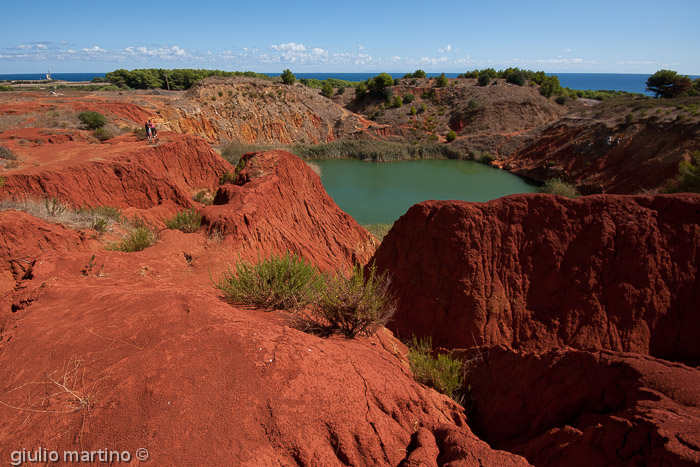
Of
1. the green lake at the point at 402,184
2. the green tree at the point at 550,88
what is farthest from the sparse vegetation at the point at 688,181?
the green tree at the point at 550,88

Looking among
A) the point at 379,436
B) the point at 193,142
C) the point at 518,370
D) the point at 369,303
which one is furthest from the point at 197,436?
the point at 193,142

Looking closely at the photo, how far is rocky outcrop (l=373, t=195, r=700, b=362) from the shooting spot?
684 centimetres

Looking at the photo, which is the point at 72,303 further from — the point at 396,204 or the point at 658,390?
the point at 396,204

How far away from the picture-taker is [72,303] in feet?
14.8

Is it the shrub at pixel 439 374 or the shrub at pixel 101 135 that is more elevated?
the shrub at pixel 101 135

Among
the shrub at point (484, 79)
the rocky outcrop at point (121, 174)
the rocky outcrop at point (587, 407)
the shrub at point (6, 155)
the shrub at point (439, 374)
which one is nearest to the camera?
the rocky outcrop at point (587, 407)

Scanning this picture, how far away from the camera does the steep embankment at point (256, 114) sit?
35.4 m

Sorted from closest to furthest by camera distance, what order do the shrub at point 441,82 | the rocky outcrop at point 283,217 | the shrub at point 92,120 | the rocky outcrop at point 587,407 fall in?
the rocky outcrop at point 587,407
the rocky outcrop at point 283,217
the shrub at point 92,120
the shrub at point 441,82

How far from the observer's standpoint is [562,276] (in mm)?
7258

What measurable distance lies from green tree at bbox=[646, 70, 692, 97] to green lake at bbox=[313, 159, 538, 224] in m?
28.0

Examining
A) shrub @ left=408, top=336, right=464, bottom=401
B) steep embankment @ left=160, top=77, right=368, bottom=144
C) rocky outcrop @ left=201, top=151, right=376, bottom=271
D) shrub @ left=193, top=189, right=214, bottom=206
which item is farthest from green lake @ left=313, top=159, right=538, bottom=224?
shrub @ left=408, top=336, right=464, bottom=401

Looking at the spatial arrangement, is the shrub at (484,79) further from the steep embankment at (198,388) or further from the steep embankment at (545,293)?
the steep embankment at (198,388)

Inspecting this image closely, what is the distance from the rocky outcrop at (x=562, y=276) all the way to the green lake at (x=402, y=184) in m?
15.5

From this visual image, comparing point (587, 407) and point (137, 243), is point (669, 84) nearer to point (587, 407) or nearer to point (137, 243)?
point (587, 407)
